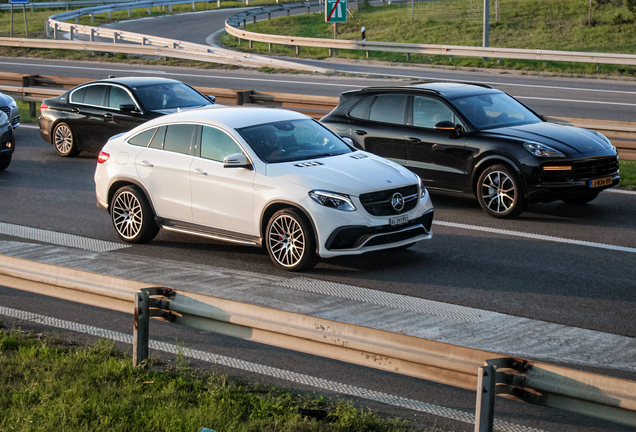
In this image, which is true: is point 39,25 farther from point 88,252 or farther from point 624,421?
point 624,421

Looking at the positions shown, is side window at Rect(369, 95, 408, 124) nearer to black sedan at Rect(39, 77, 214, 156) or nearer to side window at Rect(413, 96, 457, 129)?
side window at Rect(413, 96, 457, 129)

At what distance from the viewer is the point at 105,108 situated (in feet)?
51.4

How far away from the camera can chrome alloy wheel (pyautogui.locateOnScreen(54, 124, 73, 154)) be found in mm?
16281

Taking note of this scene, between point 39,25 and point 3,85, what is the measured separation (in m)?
28.0

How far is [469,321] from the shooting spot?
7.24 metres

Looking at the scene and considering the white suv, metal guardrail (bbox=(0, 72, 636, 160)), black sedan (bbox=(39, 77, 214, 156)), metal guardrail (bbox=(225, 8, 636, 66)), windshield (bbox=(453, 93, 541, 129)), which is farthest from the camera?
metal guardrail (bbox=(225, 8, 636, 66))

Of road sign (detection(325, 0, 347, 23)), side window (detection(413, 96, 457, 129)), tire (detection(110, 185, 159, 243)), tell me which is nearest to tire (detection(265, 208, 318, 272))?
tire (detection(110, 185, 159, 243))

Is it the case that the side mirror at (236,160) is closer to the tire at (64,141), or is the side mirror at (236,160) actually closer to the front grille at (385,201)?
the front grille at (385,201)

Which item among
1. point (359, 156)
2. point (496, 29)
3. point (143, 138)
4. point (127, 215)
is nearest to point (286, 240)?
point (359, 156)

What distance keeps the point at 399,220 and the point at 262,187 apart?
150cm

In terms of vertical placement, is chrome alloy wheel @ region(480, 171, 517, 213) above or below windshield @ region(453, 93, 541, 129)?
below

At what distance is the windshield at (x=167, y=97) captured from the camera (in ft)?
50.7

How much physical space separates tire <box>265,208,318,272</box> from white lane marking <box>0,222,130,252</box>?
216 cm

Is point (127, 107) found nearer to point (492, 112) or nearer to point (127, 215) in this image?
point (127, 215)
